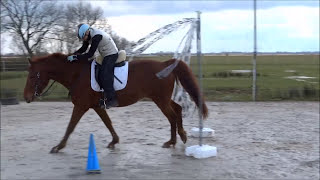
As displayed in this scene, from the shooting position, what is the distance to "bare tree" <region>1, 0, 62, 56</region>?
20.0 metres

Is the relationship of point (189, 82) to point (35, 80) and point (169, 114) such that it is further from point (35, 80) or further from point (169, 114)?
point (35, 80)

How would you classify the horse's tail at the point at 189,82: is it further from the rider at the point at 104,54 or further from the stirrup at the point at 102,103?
the stirrup at the point at 102,103

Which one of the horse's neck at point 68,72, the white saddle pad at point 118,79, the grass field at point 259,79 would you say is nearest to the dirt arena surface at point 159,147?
the white saddle pad at point 118,79

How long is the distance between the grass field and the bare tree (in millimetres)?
2872

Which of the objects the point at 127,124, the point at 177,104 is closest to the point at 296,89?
the point at 127,124

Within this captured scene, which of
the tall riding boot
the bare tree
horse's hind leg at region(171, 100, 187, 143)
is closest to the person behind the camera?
the tall riding boot

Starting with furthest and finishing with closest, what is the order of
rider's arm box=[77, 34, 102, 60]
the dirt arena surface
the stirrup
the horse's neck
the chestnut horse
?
1. the horse's neck
2. the chestnut horse
3. the stirrup
4. rider's arm box=[77, 34, 102, 60]
5. the dirt arena surface

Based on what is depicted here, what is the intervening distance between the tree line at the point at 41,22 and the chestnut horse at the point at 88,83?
411 inches

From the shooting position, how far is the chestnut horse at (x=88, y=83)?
7438 millimetres

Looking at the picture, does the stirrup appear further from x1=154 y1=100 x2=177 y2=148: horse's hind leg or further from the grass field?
the grass field

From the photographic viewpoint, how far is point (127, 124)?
10531mm

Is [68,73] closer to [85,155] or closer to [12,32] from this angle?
[85,155]

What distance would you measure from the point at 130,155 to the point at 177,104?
56.3 inches

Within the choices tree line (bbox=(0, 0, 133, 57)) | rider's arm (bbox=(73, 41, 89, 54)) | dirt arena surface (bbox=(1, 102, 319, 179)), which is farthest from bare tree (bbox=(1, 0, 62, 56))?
rider's arm (bbox=(73, 41, 89, 54))
